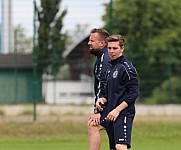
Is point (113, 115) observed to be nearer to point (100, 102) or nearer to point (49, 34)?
point (100, 102)

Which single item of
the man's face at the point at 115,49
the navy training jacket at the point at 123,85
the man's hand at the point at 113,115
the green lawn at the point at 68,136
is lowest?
the green lawn at the point at 68,136

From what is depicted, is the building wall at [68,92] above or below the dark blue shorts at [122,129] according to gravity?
below

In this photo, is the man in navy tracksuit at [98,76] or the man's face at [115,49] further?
the man in navy tracksuit at [98,76]

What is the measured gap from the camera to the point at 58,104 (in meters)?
23.1

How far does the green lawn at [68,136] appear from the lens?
1503cm

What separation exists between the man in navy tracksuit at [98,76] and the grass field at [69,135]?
4708 mm

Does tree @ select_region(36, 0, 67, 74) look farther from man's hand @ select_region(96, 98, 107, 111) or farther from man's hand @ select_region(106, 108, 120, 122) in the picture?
man's hand @ select_region(106, 108, 120, 122)

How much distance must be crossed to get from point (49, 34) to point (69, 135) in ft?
14.7

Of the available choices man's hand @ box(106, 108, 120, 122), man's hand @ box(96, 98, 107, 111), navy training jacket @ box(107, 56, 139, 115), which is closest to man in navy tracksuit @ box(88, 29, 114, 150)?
man's hand @ box(96, 98, 107, 111)

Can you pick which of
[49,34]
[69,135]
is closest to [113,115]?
[69,135]

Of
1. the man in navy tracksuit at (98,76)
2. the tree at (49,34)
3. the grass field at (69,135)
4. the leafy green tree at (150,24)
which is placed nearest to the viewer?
the man in navy tracksuit at (98,76)

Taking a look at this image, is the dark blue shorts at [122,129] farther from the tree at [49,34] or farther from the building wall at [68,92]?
the building wall at [68,92]

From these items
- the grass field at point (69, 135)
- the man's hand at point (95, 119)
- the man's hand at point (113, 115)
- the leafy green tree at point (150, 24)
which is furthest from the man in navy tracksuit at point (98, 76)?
the leafy green tree at point (150, 24)

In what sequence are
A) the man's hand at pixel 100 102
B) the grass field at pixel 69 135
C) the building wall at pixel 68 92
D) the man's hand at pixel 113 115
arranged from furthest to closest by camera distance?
the building wall at pixel 68 92 → the grass field at pixel 69 135 → the man's hand at pixel 100 102 → the man's hand at pixel 113 115
